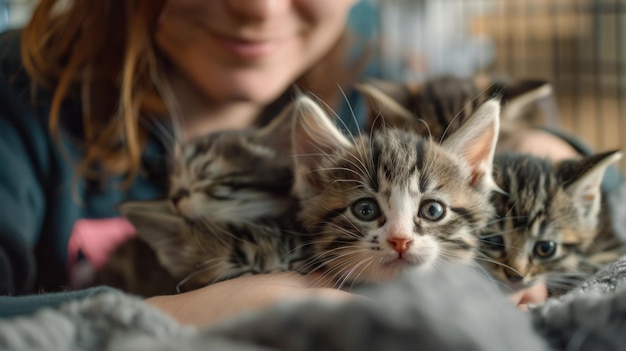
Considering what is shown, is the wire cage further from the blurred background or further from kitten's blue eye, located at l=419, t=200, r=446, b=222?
kitten's blue eye, located at l=419, t=200, r=446, b=222

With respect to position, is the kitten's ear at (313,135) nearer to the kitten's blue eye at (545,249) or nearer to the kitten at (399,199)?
the kitten at (399,199)

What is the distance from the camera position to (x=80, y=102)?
1188 millimetres

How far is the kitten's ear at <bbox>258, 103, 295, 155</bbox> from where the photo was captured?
860 millimetres

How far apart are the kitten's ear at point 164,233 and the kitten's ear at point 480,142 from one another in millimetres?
354

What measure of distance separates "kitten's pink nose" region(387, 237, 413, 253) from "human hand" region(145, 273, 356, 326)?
0.07 m

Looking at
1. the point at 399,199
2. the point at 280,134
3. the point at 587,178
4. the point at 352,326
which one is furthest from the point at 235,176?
the point at 352,326

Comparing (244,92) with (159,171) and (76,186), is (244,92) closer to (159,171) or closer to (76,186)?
(159,171)

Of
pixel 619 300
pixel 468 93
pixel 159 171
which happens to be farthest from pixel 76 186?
pixel 619 300

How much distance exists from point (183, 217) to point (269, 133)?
0.16 meters

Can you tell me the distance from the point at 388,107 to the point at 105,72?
2.01ft

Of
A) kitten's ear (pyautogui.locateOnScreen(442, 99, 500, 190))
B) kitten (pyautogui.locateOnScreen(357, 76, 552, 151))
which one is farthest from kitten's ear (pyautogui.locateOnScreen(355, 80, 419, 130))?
kitten's ear (pyautogui.locateOnScreen(442, 99, 500, 190))

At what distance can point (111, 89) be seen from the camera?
1195 millimetres

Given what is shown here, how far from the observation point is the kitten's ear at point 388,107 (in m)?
0.78

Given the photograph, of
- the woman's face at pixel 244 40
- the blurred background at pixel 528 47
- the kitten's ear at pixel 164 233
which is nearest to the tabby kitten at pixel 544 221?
the kitten's ear at pixel 164 233
